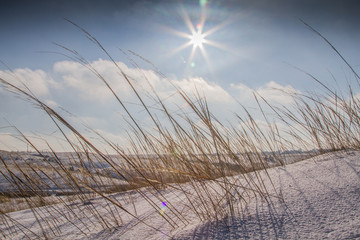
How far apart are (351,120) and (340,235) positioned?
6.17 ft

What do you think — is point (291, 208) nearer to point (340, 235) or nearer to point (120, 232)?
point (340, 235)

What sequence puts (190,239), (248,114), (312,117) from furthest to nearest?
(312,117) < (248,114) < (190,239)

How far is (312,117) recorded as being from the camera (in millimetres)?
1967

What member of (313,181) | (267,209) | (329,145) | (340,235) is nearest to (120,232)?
(267,209)

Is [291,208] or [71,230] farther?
[71,230]

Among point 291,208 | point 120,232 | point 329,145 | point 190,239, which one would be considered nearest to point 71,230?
point 120,232

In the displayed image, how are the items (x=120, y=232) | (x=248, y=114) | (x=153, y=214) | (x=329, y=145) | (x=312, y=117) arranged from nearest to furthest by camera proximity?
1. (x=120, y=232)
2. (x=153, y=214)
3. (x=248, y=114)
4. (x=329, y=145)
5. (x=312, y=117)

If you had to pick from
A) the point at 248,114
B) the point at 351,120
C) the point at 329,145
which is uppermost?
the point at 248,114

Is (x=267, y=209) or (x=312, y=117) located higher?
(x=312, y=117)

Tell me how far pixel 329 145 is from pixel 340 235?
161 cm

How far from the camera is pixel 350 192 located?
64 cm

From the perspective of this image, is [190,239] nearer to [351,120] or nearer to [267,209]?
[267,209]

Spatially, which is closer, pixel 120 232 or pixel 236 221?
pixel 236 221

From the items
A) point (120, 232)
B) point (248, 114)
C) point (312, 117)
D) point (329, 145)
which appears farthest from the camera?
point (312, 117)
